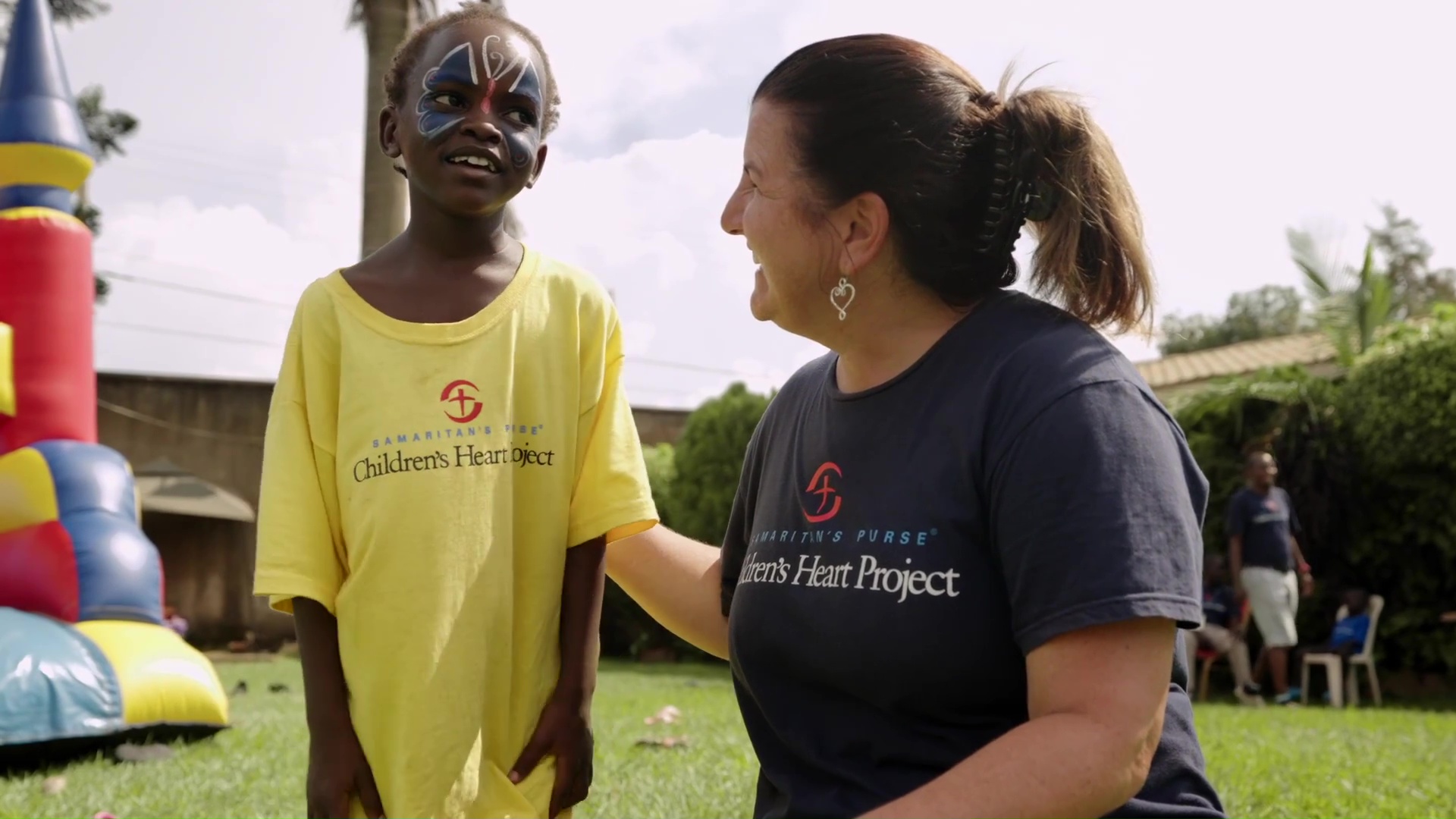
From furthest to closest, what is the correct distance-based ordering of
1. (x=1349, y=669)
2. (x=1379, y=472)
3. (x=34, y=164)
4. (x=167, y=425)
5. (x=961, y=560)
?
(x=167, y=425), (x=1379, y=472), (x=1349, y=669), (x=34, y=164), (x=961, y=560)

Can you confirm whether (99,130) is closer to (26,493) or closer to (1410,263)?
(26,493)

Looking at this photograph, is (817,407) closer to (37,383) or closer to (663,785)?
(663,785)

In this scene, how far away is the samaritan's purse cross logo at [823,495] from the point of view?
171 cm

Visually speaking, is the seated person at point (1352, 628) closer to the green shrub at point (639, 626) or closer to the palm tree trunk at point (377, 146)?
the green shrub at point (639, 626)

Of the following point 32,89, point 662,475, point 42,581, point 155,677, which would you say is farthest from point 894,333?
point 662,475

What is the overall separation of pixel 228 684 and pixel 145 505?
6.44 m

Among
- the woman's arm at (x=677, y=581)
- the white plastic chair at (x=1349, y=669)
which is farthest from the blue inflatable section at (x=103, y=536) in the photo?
the white plastic chair at (x=1349, y=669)

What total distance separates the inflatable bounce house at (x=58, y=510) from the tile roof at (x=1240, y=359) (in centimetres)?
1148

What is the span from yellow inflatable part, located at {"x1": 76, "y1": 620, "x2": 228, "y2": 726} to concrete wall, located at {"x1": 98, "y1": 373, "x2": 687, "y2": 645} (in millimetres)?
11499

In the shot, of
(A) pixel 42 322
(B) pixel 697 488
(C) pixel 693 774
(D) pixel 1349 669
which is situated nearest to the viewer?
(C) pixel 693 774

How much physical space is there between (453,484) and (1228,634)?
9579 millimetres

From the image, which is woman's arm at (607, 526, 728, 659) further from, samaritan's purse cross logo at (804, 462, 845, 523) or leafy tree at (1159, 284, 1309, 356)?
leafy tree at (1159, 284, 1309, 356)

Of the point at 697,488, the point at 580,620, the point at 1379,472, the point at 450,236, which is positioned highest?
the point at 450,236

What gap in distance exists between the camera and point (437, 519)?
173 cm
